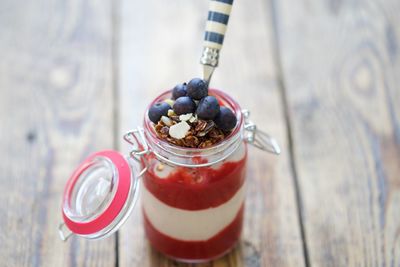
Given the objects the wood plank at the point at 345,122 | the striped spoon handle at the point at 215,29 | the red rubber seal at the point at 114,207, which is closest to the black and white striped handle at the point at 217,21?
the striped spoon handle at the point at 215,29

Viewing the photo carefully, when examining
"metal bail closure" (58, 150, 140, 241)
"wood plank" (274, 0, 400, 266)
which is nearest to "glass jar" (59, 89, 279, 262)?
"metal bail closure" (58, 150, 140, 241)

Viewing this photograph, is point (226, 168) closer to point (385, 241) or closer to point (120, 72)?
point (385, 241)

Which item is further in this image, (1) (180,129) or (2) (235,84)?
(2) (235,84)

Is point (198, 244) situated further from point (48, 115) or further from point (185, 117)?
point (48, 115)

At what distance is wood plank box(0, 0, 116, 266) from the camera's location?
3.19 ft

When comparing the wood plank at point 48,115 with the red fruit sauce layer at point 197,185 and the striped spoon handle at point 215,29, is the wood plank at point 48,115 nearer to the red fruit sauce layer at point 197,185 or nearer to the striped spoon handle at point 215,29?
the red fruit sauce layer at point 197,185

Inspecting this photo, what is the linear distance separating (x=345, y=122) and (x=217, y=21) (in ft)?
1.31

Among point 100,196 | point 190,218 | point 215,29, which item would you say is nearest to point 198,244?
point 190,218

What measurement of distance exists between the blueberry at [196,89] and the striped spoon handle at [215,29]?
55mm

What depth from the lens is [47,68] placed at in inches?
48.3

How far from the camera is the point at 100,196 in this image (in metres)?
0.88

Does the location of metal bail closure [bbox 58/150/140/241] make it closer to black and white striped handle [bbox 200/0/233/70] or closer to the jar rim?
the jar rim

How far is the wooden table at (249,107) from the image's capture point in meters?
0.98

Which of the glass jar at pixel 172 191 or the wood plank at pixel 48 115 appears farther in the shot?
the wood plank at pixel 48 115
